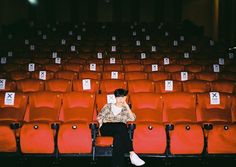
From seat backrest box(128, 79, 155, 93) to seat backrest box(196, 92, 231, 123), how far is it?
75 centimetres

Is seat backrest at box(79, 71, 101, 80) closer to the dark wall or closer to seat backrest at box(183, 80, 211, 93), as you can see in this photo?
seat backrest at box(183, 80, 211, 93)

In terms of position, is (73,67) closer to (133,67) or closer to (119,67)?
(119,67)

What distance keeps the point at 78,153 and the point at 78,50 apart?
463cm

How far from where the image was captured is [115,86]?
4.49 m

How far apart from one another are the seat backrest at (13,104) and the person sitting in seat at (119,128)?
0.93 m

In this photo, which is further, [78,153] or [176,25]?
[176,25]

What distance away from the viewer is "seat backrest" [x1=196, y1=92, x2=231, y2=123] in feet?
12.3

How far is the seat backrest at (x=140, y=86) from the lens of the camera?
4402 mm

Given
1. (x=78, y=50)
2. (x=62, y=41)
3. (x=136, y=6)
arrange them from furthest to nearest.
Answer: (x=136, y=6), (x=62, y=41), (x=78, y=50)

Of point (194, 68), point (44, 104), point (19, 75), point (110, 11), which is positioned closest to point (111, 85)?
point (44, 104)

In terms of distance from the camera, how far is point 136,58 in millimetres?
6621

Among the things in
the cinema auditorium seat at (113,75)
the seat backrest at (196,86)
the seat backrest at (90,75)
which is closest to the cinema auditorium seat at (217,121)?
the seat backrest at (196,86)

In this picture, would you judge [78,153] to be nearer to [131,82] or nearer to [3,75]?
[131,82]

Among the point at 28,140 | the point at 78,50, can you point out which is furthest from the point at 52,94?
the point at 78,50
